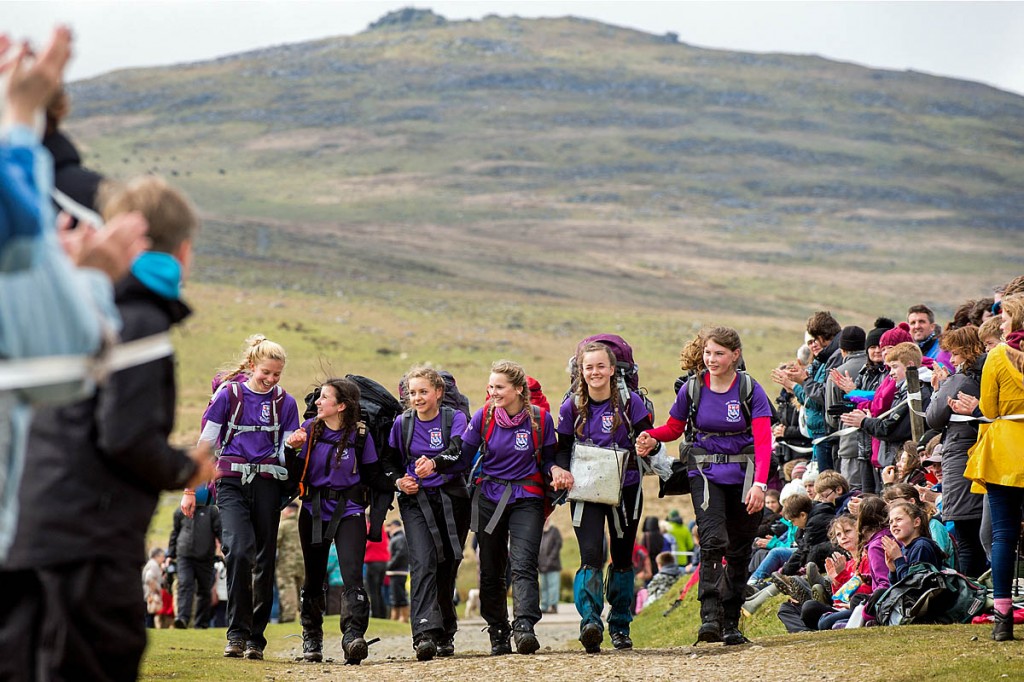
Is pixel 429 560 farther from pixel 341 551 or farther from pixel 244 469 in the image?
pixel 244 469

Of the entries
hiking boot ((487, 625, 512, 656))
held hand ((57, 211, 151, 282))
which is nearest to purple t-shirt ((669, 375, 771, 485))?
hiking boot ((487, 625, 512, 656))

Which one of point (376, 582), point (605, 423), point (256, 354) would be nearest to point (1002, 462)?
point (605, 423)

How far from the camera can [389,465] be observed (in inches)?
455

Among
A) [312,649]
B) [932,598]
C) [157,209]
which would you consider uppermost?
[157,209]

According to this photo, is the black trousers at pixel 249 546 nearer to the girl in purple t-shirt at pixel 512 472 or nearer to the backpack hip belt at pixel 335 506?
the backpack hip belt at pixel 335 506

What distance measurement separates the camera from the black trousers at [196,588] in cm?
1803

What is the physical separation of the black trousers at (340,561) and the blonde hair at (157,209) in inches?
249

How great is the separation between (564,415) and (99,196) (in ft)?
20.1

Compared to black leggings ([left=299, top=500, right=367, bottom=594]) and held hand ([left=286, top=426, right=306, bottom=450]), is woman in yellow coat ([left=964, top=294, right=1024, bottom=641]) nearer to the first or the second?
black leggings ([left=299, top=500, right=367, bottom=594])

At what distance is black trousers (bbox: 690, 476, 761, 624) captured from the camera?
10742mm

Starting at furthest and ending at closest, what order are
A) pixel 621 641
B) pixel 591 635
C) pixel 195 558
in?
pixel 195 558, pixel 621 641, pixel 591 635

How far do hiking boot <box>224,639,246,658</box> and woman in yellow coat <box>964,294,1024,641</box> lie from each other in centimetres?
562

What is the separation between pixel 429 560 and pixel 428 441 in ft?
3.03

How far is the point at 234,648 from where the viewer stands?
11.4m
